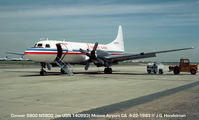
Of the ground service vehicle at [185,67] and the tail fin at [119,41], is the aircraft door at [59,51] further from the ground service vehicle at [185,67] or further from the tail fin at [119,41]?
the ground service vehicle at [185,67]

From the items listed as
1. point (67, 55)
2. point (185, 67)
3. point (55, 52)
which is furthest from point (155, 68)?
point (55, 52)

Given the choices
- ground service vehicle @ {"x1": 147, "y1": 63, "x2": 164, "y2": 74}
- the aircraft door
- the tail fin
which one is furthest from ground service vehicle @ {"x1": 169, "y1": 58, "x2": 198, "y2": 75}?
the aircraft door

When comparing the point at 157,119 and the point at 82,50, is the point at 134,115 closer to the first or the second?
the point at 157,119

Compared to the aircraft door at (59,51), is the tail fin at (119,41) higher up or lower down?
higher up

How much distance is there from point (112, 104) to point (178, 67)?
21.9 m

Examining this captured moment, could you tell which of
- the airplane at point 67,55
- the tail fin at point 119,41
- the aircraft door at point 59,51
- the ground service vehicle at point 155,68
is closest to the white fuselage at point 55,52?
the airplane at point 67,55

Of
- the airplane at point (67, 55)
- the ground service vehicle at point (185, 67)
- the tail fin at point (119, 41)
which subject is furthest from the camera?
the tail fin at point (119, 41)

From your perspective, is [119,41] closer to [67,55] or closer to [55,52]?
[67,55]

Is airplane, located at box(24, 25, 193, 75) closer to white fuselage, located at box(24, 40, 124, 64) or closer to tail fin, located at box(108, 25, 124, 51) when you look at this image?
white fuselage, located at box(24, 40, 124, 64)

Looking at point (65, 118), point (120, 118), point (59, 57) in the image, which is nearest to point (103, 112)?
point (120, 118)

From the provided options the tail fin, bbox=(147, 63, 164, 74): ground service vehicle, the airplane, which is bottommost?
bbox=(147, 63, 164, 74): ground service vehicle

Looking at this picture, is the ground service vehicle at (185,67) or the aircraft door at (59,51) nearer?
the aircraft door at (59,51)

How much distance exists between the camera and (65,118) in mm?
6402

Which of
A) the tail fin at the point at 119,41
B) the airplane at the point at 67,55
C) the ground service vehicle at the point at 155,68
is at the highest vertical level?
the tail fin at the point at 119,41
